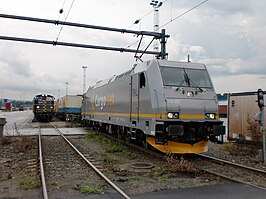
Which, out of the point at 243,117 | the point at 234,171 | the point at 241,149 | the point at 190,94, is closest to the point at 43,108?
the point at 243,117

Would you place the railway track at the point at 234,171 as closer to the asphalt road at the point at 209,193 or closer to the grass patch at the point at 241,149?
the asphalt road at the point at 209,193

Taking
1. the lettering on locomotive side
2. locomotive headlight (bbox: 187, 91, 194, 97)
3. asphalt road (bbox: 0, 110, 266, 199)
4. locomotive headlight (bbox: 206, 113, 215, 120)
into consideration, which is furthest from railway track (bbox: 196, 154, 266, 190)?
the lettering on locomotive side

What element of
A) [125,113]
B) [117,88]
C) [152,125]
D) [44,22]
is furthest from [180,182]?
[44,22]

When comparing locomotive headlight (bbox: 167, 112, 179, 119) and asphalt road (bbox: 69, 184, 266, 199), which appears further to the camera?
locomotive headlight (bbox: 167, 112, 179, 119)

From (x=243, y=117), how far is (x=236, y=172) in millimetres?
7220

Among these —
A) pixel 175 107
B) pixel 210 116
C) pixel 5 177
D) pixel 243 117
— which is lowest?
pixel 5 177

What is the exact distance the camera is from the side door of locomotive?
1265 centimetres

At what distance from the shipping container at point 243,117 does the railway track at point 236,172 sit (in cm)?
422

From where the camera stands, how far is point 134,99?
13047 mm

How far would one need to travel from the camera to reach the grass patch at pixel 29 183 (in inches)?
299

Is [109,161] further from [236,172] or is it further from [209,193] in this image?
[209,193]

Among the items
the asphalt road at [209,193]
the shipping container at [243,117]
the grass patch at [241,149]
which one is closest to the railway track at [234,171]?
the asphalt road at [209,193]

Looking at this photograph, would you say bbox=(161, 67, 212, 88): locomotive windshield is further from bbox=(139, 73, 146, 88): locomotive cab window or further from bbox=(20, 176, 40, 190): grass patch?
bbox=(20, 176, 40, 190): grass patch

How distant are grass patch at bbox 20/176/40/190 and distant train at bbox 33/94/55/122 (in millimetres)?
34698
